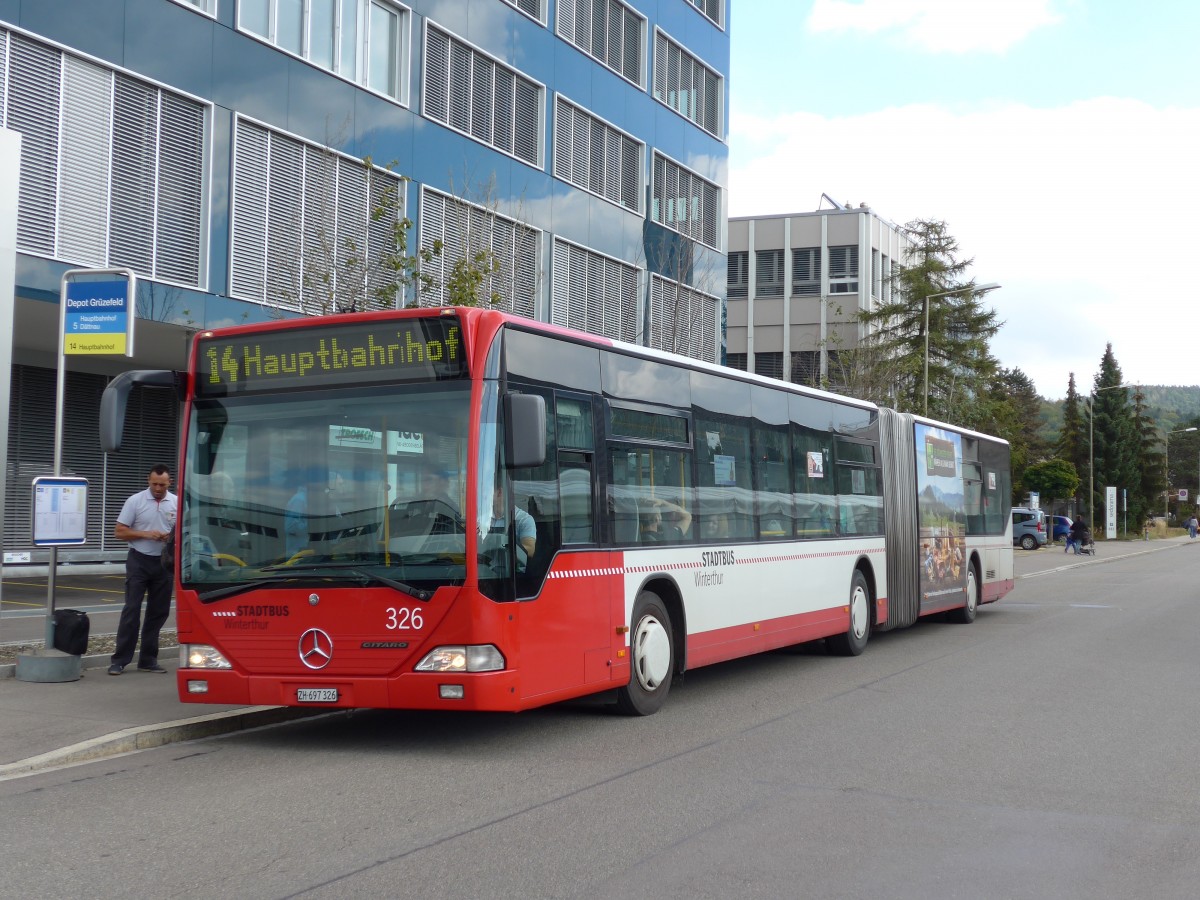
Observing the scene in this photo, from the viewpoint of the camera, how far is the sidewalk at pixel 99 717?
27.4ft

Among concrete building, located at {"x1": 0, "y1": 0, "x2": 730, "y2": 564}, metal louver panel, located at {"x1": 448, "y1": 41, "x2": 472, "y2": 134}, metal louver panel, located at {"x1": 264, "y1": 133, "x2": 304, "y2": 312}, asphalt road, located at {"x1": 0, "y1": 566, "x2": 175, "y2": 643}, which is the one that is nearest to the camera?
asphalt road, located at {"x1": 0, "y1": 566, "x2": 175, "y2": 643}

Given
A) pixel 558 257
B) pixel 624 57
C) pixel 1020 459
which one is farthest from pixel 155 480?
pixel 1020 459

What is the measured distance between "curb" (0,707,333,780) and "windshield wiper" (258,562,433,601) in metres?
1.25

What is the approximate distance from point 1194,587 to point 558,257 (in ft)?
54.6

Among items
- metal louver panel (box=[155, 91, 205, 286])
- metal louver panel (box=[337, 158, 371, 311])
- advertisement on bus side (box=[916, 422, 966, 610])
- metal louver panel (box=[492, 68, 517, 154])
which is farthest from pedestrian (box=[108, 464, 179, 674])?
metal louver panel (box=[492, 68, 517, 154])

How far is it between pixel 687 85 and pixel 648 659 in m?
28.7

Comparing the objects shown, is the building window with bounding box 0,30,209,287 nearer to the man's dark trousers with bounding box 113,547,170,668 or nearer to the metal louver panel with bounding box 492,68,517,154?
the man's dark trousers with bounding box 113,547,170,668

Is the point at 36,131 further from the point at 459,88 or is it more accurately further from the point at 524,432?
the point at 524,432

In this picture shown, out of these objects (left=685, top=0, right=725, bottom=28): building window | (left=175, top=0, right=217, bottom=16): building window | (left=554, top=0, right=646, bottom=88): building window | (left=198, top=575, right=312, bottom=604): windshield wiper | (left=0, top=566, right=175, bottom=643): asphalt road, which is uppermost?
(left=685, top=0, right=725, bottom=28): building window

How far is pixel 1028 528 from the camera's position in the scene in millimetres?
57312

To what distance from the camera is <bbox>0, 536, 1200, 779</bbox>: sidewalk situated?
8.35 metres

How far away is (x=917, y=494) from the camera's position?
59.4 ft

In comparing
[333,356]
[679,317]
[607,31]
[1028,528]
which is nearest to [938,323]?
[1028,528]

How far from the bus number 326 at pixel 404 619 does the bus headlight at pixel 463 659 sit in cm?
20
